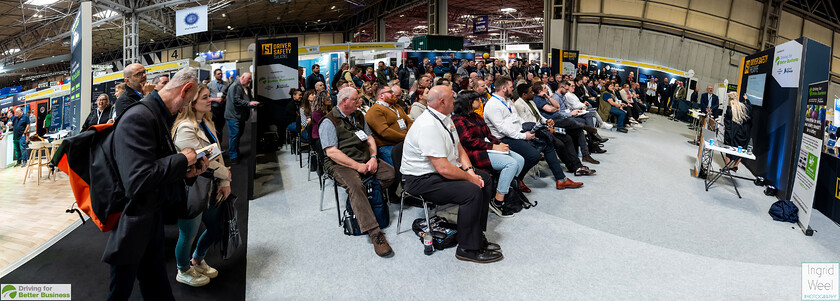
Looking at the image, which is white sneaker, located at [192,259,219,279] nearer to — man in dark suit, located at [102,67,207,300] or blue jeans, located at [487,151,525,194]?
man in dark suit, located at [102,67,207,300]

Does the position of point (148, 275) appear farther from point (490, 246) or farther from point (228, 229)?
point (490, 246)

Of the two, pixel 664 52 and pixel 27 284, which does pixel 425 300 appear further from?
pixel 664 52

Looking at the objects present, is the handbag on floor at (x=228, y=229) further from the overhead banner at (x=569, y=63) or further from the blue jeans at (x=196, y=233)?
the overhead banner at (x=569, y=63)

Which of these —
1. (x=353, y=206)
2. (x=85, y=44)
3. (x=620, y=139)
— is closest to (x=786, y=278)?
(x=353, y=206)

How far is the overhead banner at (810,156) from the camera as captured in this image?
11.5ft

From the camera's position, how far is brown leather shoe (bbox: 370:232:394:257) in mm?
2896

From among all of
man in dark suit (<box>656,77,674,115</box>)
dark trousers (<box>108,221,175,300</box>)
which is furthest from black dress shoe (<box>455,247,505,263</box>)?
man in dark suit (<box>656,77,674,115</box>)

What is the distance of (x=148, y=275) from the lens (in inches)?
69.7

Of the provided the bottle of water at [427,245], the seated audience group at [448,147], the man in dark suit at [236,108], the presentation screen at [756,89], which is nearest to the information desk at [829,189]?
the presentation screen at [756,89]

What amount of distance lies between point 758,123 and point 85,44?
7340 mm

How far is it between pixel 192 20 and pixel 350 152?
494 inches

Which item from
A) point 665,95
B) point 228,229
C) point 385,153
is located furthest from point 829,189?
point 665,95

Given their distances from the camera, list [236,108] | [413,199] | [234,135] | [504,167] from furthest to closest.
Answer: [234,135] → [236,108] → [413,199] → [504,167]

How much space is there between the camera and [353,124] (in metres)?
3.50
